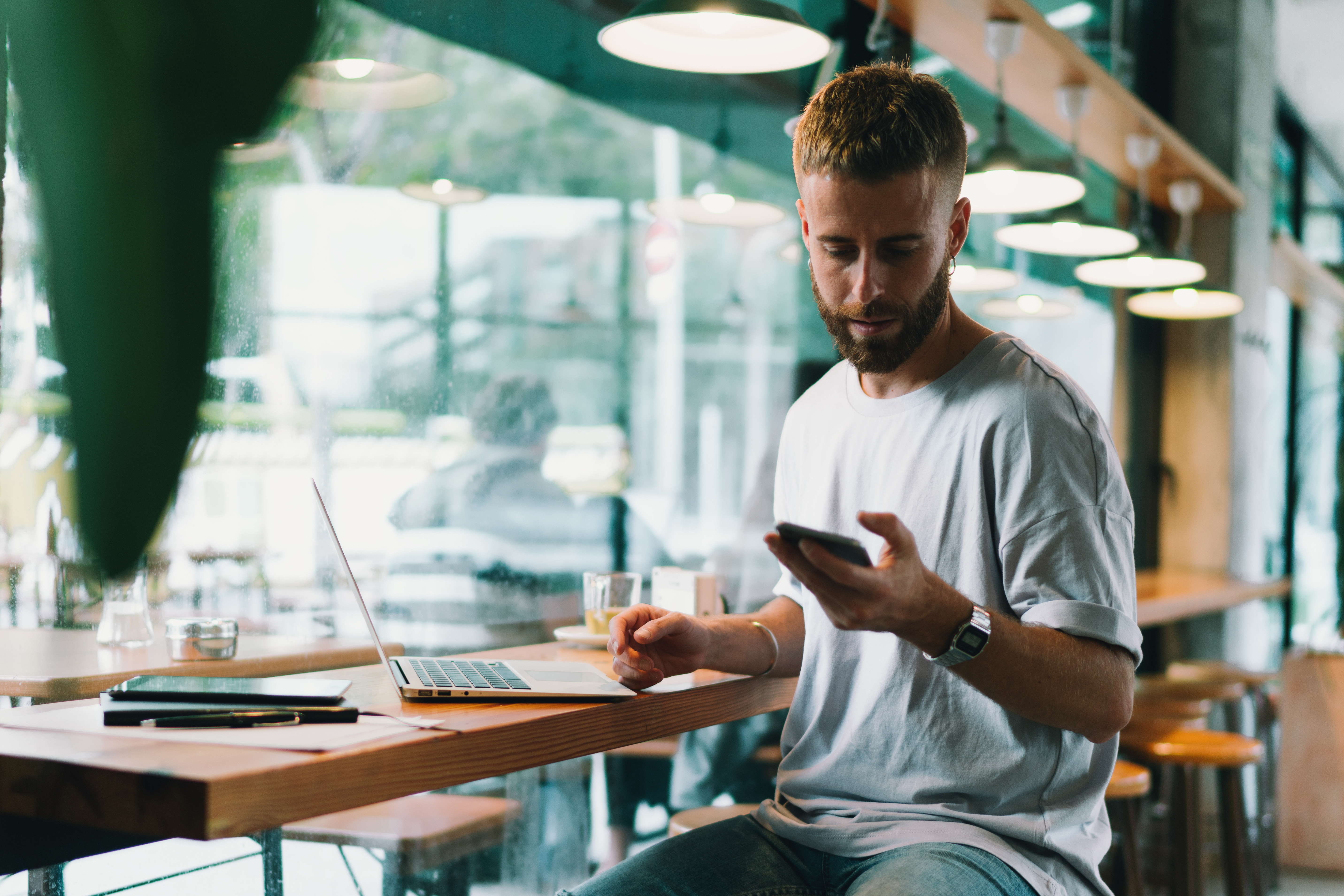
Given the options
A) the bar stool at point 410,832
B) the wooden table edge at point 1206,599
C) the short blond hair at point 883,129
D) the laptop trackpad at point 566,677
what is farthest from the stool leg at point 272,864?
the wooden table edge at point 1206,599

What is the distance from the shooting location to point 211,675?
1707mm

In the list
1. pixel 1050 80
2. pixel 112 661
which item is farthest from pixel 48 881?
pixel 1050 80

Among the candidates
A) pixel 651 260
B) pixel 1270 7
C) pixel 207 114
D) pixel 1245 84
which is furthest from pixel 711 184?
pixel 1270 7

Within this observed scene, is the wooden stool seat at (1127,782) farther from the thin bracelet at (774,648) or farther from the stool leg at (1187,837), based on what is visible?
the thin bracelet at (774,648)

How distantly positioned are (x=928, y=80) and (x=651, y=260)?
5.89 ft

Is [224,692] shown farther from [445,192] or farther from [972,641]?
[445,192]

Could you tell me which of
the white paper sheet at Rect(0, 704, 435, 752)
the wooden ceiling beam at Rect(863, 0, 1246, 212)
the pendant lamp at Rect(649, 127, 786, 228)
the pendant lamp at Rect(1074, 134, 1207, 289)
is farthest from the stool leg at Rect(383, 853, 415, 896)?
the pendant lamp at Rect(1074, 134, 1207, 289)

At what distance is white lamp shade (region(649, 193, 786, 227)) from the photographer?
10.6 feet

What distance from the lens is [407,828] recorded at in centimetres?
205

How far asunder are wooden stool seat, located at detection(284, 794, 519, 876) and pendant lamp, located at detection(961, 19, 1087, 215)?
5.77ft

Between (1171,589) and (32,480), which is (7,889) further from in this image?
(1171,589)

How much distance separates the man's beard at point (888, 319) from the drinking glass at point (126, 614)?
1130 mm

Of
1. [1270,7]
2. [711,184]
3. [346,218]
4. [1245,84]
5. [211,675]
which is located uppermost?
[1270,7]

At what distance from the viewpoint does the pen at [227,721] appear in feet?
3.59
